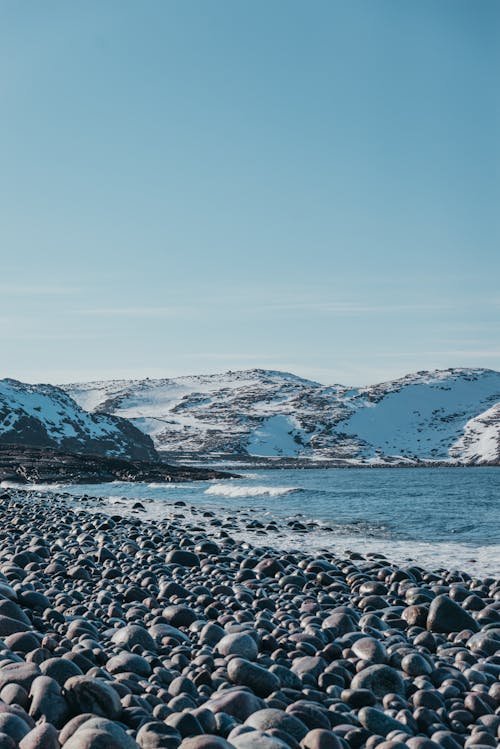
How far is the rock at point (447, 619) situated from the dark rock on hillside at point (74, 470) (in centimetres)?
4771

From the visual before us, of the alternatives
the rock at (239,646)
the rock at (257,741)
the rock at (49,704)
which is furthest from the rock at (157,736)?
the rock at (239,646)

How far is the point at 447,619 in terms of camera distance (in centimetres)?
1066

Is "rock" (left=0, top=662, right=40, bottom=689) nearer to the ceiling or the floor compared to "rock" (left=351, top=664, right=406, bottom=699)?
nearer to the ceiling

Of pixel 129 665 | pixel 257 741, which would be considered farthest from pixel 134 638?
pixel 257 741

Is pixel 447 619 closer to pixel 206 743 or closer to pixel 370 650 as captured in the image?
pixel 370 650

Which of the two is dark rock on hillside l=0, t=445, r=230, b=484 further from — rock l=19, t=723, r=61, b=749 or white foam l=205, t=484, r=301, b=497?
rock l=19, t=723, r=61, b=749

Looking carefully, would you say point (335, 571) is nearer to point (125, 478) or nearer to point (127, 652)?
point (127, 652)

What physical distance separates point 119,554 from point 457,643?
9.09 m

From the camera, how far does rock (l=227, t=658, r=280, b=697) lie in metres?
7.18

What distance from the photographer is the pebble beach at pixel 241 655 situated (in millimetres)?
5859

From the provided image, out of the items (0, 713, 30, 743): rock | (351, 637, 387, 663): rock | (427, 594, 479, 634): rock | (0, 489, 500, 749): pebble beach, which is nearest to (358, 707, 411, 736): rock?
(0, 489, 500, 749): pebble beach

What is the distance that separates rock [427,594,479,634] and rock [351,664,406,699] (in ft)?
10.7

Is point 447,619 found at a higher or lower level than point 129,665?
lower

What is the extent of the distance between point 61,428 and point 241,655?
3707 inches
